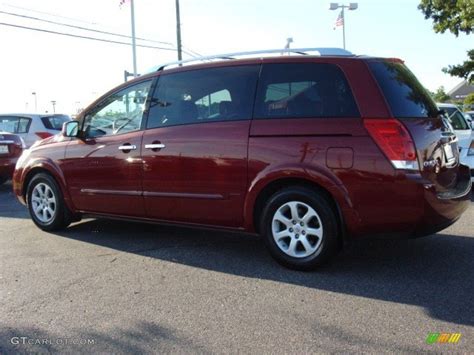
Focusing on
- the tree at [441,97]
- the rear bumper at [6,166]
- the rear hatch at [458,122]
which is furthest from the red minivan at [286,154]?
the tree at [441,97]

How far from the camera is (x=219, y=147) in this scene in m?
4.69

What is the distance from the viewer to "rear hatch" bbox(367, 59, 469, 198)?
4012 millimetres

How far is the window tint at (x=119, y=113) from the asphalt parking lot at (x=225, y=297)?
1266mm

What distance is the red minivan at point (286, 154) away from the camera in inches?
160

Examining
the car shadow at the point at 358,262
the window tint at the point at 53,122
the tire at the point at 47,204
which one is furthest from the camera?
the window tint at the point at 53,122

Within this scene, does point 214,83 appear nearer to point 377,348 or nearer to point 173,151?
point 173,151

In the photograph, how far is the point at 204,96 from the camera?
498cm

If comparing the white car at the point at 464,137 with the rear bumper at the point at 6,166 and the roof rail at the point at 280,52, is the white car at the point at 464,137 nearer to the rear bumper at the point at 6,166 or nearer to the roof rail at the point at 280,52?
the roof rail at the point at 280,52

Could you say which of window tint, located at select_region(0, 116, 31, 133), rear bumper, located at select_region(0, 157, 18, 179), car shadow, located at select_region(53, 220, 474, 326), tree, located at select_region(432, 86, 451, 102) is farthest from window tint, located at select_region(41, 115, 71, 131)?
tree, located at select_region(432, 86, 451, 102)

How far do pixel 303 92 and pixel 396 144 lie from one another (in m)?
0.94

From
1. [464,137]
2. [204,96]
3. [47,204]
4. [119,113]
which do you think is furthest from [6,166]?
[464,137]

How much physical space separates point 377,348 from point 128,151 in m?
3.26

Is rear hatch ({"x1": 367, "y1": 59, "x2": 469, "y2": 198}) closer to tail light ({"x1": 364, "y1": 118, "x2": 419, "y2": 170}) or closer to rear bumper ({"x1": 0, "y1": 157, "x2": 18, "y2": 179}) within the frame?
tail light ({"x1": 364, "y1": 118, "x2": 419, "y2": 170})

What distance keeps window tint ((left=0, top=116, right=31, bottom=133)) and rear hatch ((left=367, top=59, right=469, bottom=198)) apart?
35.0ft
